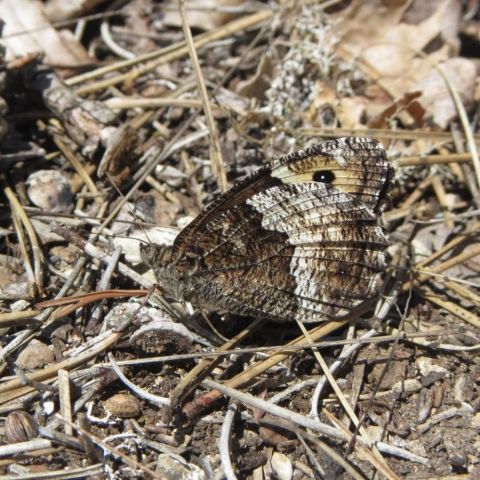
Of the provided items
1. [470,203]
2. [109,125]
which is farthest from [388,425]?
[109,125]

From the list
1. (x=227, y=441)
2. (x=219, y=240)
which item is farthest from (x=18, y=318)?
(x=227, y=441)

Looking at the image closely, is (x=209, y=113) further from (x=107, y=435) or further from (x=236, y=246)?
(x=107, y=435)

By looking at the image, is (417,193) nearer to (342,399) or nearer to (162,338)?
(342,399)

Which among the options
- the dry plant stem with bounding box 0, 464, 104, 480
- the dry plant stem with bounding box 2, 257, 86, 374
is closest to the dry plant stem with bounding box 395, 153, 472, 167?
the dry plant stem with bounding box 2, 257, 86, 374

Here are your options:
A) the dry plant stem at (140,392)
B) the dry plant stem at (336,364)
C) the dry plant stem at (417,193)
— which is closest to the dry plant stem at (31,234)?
the dry plant stem at (140,392)

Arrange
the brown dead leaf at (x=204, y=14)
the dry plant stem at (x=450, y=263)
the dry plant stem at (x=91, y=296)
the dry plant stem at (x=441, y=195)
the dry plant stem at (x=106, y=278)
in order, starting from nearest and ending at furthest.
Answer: the dry plant stem at (x=91, y=296), the dry plant stem at (x=106, y=278), the dry plant stem at (x=450, y=263), the dry plant stem at (x=441, y=195), the brown dead leaf at (x=204, y=14)

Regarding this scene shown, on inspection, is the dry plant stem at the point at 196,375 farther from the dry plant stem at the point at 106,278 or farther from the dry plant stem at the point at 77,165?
the dry plant stem at the point at 77,165

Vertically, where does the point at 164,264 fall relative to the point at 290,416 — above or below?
above
